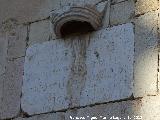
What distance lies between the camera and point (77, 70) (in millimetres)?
3471

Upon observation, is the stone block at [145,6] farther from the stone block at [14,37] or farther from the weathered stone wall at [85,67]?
the stone block at [14,37]

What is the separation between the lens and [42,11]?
3.83 m

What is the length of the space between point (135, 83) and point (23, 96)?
27.3 inches

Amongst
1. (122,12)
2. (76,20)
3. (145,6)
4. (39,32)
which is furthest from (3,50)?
(145,6)

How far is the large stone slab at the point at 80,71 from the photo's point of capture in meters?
3.32

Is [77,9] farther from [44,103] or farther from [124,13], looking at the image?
[44,103]

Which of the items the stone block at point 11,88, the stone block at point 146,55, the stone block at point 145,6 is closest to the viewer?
the stone block at point 146,55

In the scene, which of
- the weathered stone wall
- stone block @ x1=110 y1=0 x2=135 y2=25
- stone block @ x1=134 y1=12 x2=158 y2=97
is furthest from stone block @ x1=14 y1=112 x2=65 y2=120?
stone block @ x1=110 y1=0 x2=135 y2=25

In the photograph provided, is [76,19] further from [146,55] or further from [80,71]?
[146,55]

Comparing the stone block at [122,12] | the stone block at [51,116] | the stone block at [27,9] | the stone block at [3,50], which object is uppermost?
the stone block at [27,9]

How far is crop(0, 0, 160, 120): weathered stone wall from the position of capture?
3248 mm

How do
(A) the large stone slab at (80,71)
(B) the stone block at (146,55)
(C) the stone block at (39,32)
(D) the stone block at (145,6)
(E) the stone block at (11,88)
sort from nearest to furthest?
(B) the stone block at (146,55) < (A) the large stone slab at (80,71) < (D) the stone block at (145,6) < (E) the stone block at (11,88) < (C) the stone block at (39,32)

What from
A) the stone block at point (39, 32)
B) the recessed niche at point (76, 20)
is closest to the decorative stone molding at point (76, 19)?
the recessed niche at point (76, 20)

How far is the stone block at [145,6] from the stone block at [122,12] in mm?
31
